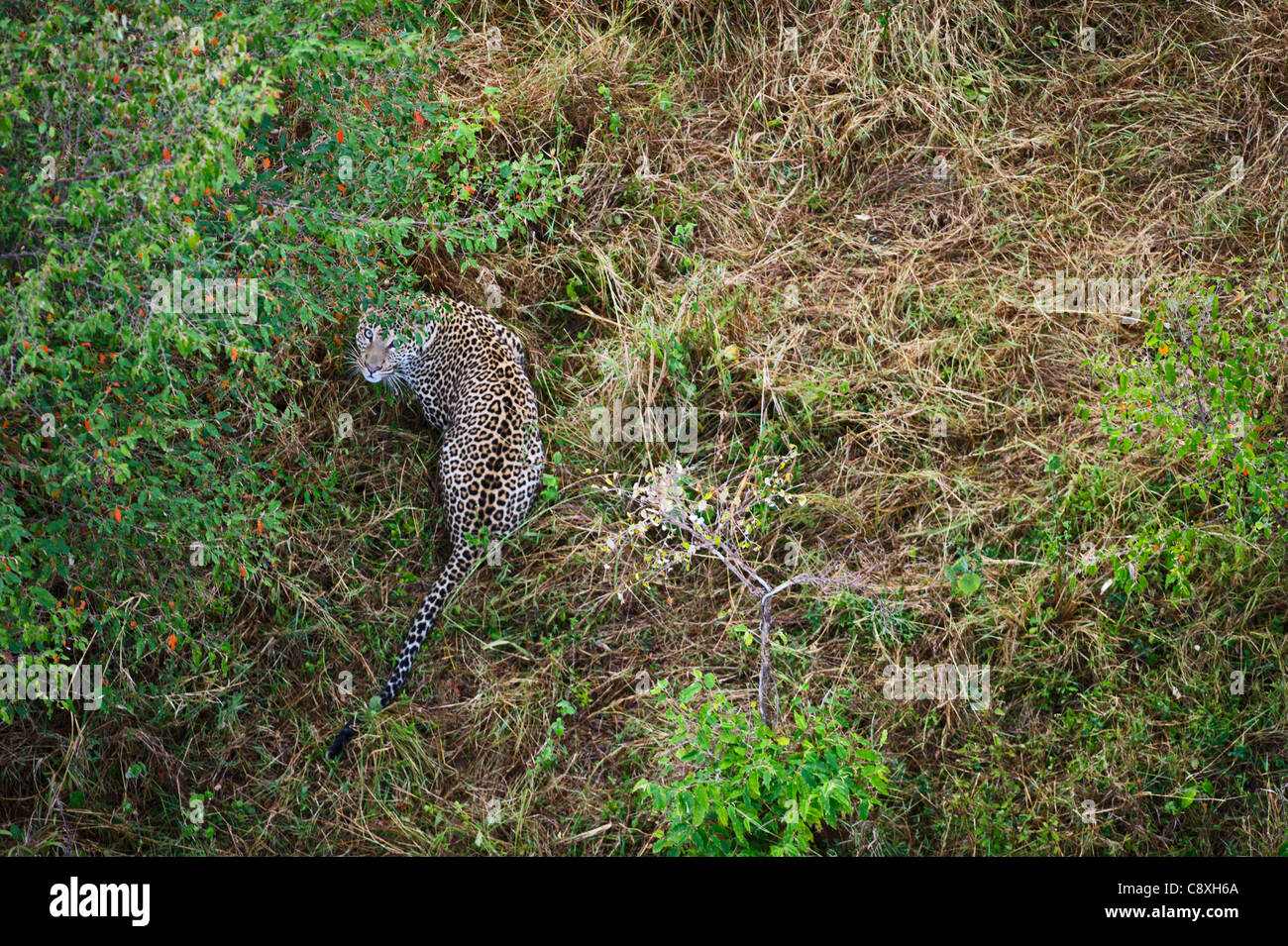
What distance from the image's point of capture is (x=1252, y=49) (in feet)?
24.0

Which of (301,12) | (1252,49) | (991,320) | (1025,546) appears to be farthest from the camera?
(1252,49)

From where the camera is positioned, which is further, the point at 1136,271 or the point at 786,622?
the point at 1136,271

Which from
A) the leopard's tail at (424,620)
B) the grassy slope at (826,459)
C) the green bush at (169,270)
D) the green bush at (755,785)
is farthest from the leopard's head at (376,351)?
the green bush at (755,785)

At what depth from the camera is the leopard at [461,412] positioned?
5.94m

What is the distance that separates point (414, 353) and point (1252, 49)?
5.42 m

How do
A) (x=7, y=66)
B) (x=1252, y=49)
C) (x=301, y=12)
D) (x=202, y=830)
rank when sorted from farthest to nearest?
(x=1252, y=49)
(x=202, y=830)
(x=301, y=12)
(x=7, y=66)

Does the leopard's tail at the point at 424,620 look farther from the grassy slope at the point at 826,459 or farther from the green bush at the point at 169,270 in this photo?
the green bush at the point at 169,270

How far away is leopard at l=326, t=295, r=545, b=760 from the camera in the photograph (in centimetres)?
594

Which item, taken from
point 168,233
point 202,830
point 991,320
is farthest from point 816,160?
point 202,830

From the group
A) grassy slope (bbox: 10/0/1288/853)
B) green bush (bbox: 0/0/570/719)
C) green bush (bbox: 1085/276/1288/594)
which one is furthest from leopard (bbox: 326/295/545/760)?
green bush (bbox: 1085/276/1288/594)

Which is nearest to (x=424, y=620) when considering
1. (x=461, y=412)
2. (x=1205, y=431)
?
(x=461, y=412)

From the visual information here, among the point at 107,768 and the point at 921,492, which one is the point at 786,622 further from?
the point at 107,768

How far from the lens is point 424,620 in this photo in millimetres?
5832


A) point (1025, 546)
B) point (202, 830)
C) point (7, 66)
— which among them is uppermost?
point (7, 66)
